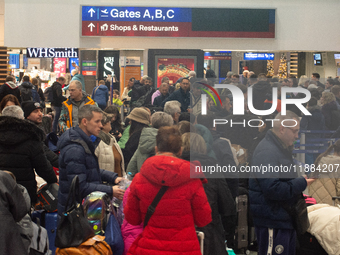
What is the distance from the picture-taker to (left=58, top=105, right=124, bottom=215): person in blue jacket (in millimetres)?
3818

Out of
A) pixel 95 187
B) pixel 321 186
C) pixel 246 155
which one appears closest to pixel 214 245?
pixel 246 155

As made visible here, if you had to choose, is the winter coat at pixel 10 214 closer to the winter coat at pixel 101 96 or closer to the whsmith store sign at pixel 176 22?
the winter coat at pixel 101 96

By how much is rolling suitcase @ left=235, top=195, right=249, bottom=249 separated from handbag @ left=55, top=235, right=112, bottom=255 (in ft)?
6.64

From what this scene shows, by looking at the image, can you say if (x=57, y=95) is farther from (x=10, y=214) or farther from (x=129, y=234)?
(x=10, y=214)

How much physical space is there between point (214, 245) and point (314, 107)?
1.52 m

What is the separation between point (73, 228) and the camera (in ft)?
10.9

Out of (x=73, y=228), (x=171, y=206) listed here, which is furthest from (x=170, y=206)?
(x=73, y=228)

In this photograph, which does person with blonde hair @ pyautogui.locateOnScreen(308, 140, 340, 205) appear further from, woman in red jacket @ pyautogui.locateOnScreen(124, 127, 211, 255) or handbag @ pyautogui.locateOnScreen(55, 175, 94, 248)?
handbag @ pyautogui.locateOnScreen(55, 175, 94, 248)

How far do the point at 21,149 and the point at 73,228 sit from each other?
1356mm

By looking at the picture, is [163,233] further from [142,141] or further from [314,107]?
[142,141]

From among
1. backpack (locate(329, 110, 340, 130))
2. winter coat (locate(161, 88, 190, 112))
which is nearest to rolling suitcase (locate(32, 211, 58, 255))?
backpack (locate(329, 110, 340, 130))

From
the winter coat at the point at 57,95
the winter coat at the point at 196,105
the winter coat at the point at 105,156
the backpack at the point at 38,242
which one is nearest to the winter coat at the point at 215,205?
the winter coat at the point at 196,105

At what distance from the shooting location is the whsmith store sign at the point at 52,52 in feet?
47.3

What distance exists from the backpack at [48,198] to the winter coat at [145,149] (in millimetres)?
892
